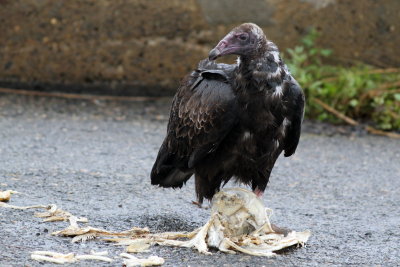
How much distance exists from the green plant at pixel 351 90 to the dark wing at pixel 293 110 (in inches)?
147

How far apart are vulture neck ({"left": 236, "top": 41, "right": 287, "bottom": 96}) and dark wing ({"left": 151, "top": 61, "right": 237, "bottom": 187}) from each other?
0.10 metres

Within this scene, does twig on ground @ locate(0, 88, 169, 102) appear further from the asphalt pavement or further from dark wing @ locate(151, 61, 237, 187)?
dark wing @ locate(151, 61, 237, 187)

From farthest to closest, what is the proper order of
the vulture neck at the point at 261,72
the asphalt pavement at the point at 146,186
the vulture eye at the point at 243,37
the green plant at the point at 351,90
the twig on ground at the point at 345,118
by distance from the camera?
1. the green plant at the point at 351,90
2. the twig on ground at the point at 345,118
3. the vulture eye at the point at 243,37
4. the vulture neck at the point at 261,72
5. the asphalt pavement at the point at 146,186

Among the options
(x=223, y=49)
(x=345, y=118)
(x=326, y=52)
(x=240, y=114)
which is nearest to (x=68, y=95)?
(x=326, y=52)

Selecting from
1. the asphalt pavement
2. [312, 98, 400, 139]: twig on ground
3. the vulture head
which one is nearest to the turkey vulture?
the vulture head

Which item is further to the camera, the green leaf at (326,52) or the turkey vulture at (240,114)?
the green leaf at (326,52)

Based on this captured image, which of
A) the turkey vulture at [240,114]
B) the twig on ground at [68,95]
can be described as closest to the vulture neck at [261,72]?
the turkey vulture at [240,114]

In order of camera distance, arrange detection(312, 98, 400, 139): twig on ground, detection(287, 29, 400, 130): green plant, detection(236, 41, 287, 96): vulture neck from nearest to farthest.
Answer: detection(236, 41, 287, 96): vulture neck, detection(312, 98, 400, 139): twig on ground, detection(287, 29, 400, 130): green plant

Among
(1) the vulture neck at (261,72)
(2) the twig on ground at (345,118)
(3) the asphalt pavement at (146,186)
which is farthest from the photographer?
(2) the twig on ground at (345,118)

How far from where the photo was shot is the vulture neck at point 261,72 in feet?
14.9

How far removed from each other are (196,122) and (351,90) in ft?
14.0

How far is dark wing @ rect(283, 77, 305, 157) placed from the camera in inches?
185

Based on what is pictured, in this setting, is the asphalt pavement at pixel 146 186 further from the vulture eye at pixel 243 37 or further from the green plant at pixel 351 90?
the vulture eye at pixel 243 37

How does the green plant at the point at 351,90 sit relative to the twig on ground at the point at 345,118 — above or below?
above
